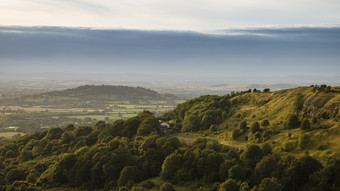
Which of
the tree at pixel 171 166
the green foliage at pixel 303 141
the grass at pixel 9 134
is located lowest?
the grass at pixel 9 134

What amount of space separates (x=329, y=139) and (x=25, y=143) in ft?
258

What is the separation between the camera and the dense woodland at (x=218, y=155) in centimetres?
3556

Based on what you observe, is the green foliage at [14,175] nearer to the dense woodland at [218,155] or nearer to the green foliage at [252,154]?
the dense woodland at [218,155]

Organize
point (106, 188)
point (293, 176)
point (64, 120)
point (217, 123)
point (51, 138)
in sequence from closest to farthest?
point (293, 176)
point (106, 188)
point (217, 123)
point (51, 138)
point (64, 120)

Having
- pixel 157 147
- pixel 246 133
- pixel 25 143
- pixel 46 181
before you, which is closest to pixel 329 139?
pixel 246 133

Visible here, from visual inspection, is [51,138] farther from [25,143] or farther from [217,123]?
[217,123]

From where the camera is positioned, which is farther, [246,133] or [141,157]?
[246,133]

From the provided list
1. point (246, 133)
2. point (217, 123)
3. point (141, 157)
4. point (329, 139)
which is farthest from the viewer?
point (217, 123)

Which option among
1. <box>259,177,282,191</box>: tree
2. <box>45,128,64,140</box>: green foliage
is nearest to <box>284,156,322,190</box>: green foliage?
<box>259,177,282,191</box>: tree

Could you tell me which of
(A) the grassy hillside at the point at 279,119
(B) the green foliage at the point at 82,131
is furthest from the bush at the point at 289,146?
(B) the green foliage at the point at 82,131

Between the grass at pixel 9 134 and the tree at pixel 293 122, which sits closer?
the tree at pixel 293 122

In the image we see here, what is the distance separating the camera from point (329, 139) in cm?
4041

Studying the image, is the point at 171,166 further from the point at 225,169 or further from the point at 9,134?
the point at 9,134

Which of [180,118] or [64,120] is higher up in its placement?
[180,118]
